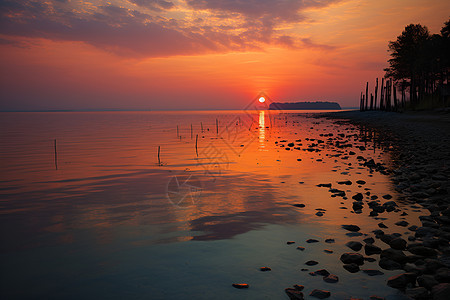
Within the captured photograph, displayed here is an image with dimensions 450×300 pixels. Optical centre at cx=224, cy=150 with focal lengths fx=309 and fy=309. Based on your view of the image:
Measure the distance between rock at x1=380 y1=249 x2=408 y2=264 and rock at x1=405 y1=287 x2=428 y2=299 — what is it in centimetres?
111

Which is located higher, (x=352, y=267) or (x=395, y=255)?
(x=395, y=255)

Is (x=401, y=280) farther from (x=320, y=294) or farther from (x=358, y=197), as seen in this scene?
(x=358, y=197)

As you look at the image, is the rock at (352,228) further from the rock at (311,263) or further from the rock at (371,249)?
the rock at (311,263)

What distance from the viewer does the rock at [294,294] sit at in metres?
5.12

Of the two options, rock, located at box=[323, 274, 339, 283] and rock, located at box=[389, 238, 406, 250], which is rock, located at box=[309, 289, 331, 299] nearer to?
rock, located at box=[323, 274, 339, 283]

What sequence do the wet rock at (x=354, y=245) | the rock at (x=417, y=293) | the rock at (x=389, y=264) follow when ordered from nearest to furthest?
the rock at (x=417, y=293) < the rock at (x=389, y=264) < the wet rock at (x=354, y=245)

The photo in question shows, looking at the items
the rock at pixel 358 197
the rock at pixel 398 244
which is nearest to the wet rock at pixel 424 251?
the rock at pixel 398 244

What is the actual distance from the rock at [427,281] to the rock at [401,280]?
0.36 ft

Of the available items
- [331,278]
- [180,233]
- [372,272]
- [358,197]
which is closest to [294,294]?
[331,278]

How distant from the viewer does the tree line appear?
61.0 metres

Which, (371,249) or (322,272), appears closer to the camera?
(322,272)

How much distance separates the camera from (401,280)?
5293 millimetres

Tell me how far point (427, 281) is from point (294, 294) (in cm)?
221

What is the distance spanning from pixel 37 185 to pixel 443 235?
55.6ft
